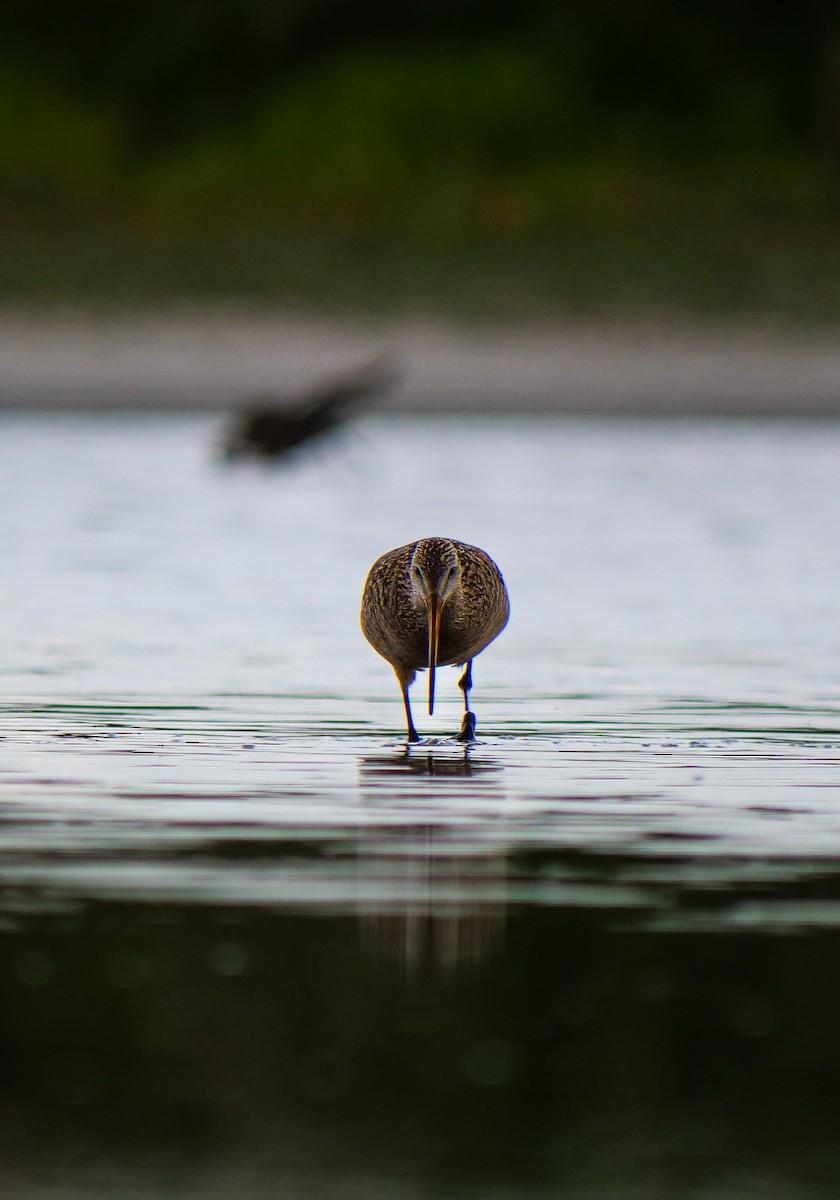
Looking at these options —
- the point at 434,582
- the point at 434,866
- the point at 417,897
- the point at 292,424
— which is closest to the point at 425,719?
the point at 434,582

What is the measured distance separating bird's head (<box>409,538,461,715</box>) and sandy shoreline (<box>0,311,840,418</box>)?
19615 mm

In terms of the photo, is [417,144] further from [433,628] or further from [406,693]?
[433,628]

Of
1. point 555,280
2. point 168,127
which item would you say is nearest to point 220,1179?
point 555,280

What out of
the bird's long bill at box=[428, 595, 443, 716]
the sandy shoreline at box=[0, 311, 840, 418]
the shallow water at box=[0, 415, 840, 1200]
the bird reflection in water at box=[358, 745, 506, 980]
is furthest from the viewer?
the sandy shoreline at box=[0, 311, 840, 418]

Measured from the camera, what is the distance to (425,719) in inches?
356

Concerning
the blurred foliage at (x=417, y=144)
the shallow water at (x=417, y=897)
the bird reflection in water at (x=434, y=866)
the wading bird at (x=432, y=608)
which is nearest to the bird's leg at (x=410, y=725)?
the wading bird at (x=432, y=608)

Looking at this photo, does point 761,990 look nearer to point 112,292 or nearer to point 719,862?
point 719,862

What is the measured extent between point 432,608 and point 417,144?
27.3 meters

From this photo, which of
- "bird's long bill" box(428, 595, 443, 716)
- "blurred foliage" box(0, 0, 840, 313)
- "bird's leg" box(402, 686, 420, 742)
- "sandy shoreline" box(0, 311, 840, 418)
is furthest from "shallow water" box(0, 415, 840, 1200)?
"blurred foliage" box(0, 0, 840, 313)

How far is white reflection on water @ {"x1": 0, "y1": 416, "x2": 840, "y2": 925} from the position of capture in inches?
246

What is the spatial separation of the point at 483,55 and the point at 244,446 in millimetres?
19052

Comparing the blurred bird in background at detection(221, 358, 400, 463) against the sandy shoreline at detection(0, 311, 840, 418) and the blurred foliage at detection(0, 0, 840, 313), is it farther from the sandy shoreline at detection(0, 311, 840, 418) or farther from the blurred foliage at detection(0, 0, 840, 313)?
the blurred foliage at detection(0, 0, 840, 313)

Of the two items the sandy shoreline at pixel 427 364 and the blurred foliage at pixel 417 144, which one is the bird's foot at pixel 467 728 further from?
the blurred foliage at pixel 417 144

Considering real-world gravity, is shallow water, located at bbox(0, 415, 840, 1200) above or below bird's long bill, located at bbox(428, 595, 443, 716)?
below
